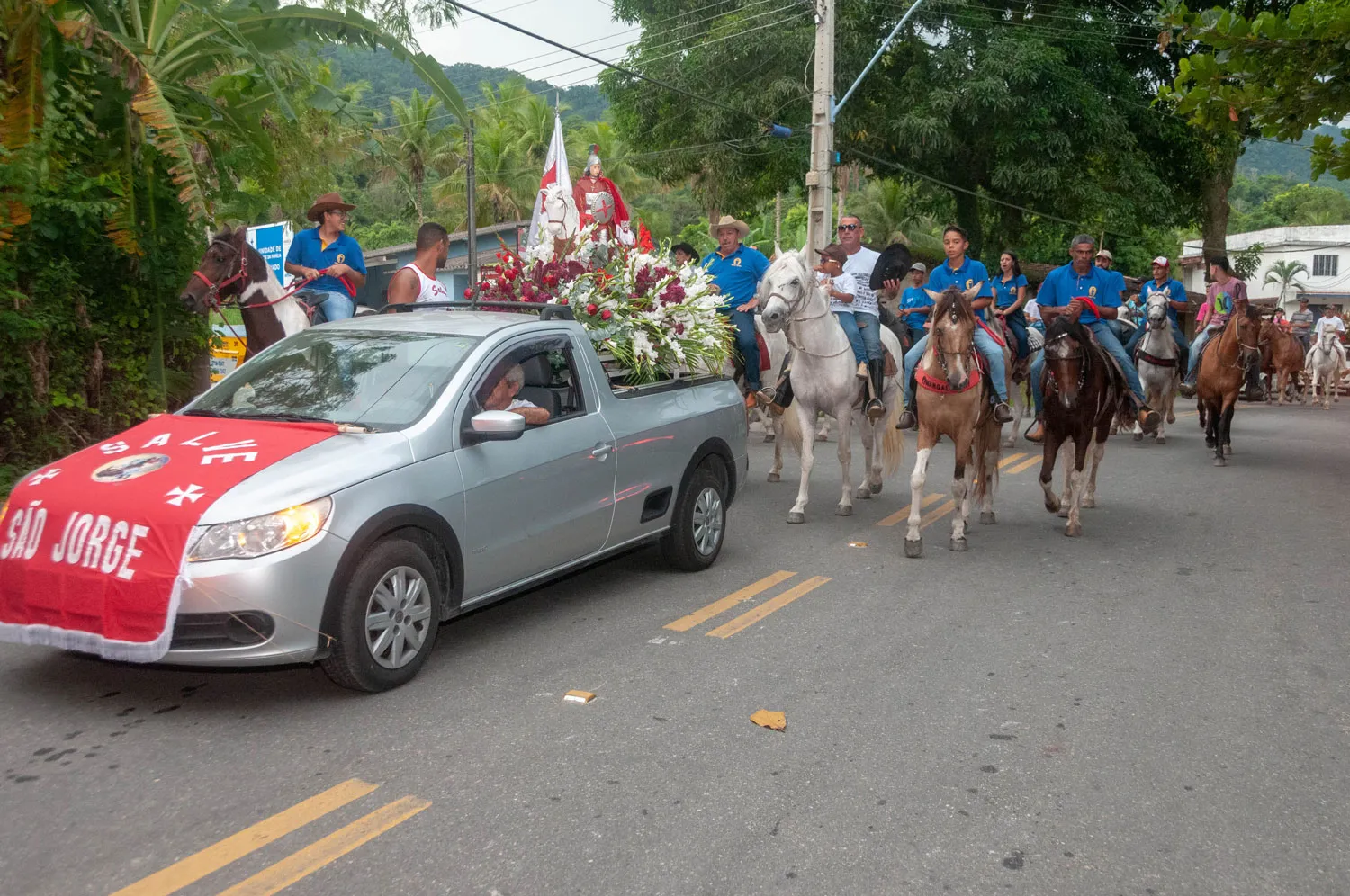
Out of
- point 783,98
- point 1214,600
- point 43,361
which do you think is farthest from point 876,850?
point 783,98

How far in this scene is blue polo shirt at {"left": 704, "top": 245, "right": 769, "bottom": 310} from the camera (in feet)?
40.6

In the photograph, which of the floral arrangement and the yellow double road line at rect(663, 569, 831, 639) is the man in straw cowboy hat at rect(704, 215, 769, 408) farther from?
the yellow double road line at rect(663, 569, 831, 639)

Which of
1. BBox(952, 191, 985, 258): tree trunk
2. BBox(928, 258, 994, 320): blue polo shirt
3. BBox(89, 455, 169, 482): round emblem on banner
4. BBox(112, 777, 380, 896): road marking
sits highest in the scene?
BBox(952, 191, 985, 258): tree trunk

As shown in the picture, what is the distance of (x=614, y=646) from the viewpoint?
22.2ft

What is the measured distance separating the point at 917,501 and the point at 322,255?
20.1 ft

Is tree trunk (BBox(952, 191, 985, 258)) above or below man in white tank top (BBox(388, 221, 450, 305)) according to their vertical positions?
above

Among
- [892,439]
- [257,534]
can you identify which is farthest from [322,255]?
[257,534]

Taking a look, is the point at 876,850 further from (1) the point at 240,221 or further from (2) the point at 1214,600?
(1) the point at 240,221

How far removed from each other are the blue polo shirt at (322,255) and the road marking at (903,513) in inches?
216

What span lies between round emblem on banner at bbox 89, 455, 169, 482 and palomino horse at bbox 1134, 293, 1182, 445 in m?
13.7

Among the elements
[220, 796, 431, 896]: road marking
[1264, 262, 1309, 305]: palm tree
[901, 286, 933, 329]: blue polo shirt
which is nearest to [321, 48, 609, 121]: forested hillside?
[1264, 262, 1309, 305]: palm tree

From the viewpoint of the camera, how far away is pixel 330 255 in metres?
11.5

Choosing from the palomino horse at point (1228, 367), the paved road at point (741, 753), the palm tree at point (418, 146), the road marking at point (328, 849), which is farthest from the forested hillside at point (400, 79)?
the road marking at point (328, 849)

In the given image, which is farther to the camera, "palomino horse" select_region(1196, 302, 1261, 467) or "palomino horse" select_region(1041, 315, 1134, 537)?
"palomino horse" select_region(1196, 302, 1261, 467)
